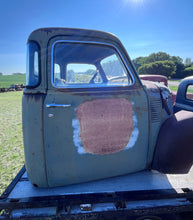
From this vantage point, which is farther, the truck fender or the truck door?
the truck fender

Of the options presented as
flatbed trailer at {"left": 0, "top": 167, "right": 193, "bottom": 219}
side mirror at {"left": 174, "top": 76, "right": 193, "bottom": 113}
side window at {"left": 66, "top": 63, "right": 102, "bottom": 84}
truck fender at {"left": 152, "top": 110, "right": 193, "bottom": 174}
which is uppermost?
side window at {"left": 66, "top": 63, "right": 102, "bottom": 84}

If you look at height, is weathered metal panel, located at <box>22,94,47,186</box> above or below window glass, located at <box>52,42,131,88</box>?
below

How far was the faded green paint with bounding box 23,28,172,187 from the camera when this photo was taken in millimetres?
1443

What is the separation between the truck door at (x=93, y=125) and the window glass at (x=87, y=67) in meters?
0.02

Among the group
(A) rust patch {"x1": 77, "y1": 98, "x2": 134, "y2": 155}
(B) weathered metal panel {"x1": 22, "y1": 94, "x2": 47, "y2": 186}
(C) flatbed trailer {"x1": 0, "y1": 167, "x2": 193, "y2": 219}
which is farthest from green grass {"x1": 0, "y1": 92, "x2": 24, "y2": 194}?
(A) rust patch {"x1": 77, "y1": 98, "x2": 134, "y2": 155}

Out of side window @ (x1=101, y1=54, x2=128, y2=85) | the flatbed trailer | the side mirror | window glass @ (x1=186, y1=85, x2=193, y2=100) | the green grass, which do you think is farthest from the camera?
the green grass

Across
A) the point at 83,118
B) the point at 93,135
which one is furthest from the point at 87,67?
the point at 93,135

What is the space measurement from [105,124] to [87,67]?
879mm

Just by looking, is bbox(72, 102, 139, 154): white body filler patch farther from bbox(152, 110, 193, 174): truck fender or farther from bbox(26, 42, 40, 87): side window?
bbox(26, 42, 40, 87): side window

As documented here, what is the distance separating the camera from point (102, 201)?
1.48 m

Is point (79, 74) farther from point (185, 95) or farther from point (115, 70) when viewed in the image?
point (185, 95)

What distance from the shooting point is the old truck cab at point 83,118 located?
57.1 inches

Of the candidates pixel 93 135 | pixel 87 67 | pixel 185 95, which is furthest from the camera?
pixel 185 95

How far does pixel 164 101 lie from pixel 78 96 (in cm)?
112
